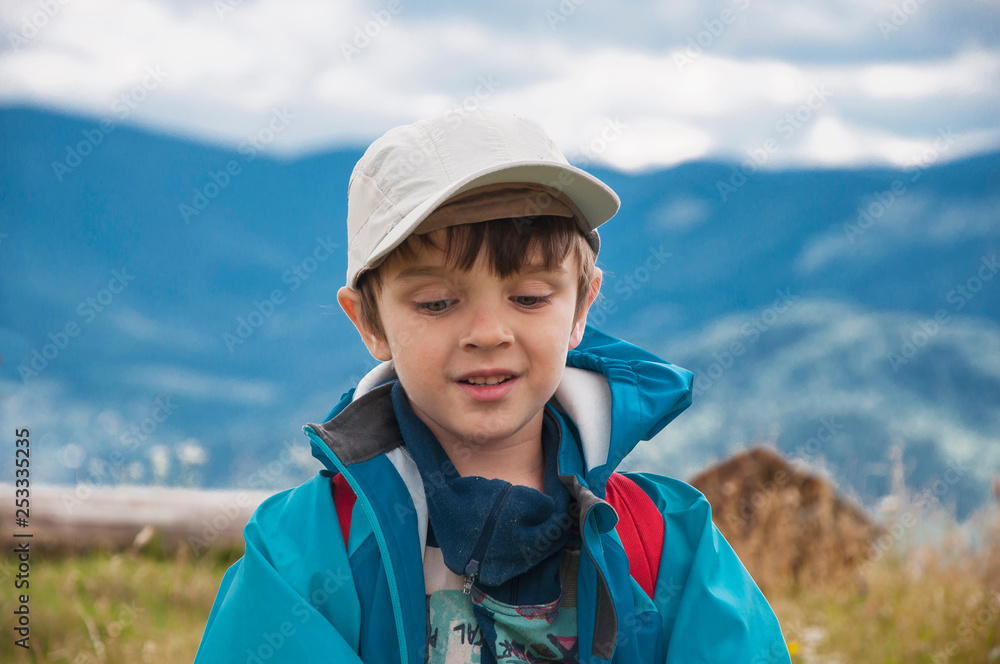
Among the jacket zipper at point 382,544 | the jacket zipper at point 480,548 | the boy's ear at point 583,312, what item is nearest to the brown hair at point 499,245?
the boy's ear at point 583,312

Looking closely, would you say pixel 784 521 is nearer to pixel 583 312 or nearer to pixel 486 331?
pixel 583 312

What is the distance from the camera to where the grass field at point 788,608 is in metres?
4.08

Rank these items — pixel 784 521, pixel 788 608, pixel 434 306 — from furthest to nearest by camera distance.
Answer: pixel 784 521 → pixel 788 608 → pixel 434 306

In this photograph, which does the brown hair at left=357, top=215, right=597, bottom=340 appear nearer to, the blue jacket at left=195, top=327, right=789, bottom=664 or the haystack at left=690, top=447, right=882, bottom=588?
the blue jacket at left=195, top=327, right=789, bottom=664

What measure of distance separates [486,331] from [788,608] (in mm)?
3626

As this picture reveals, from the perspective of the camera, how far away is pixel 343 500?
7.04 ft

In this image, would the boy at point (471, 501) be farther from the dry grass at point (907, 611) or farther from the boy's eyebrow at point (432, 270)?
the dry grass at point (907, 611)

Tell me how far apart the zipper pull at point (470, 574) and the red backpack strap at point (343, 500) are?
305 millimetres

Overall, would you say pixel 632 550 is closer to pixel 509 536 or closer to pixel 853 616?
pixel 509 536

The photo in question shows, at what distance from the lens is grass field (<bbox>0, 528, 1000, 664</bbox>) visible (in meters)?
4.08

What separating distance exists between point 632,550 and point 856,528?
3.91 m

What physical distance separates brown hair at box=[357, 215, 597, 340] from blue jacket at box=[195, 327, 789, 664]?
1.27 ft

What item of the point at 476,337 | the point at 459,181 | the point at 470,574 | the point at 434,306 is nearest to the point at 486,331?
the point at 476,337

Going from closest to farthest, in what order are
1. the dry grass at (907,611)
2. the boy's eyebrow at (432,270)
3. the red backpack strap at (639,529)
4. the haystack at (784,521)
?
the boy's eyebrow at (432,270) < the red backpack strap at (639,529) < the dry grass at (907,611) < the haystack at (784,521)
